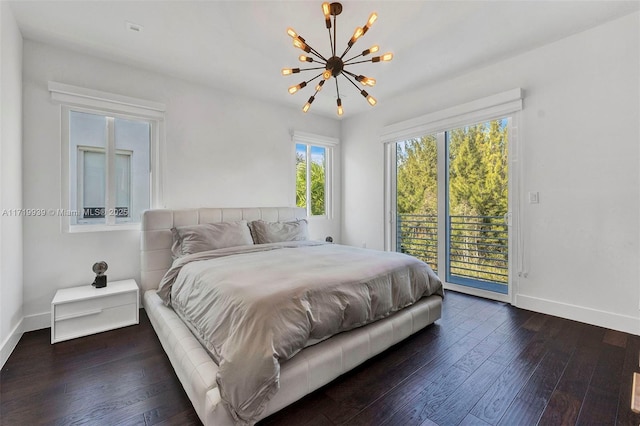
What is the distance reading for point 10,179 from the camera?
86.2 inches

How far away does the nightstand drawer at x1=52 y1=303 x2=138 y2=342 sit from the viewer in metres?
2.34

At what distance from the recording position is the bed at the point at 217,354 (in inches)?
55.2

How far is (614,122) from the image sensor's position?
247cm

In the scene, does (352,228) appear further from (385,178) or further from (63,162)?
(63,162)

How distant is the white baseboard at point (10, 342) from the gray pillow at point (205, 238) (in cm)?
128

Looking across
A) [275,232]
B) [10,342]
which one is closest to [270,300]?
[275,232]

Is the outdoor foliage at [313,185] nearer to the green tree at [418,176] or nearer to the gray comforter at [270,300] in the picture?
the green tree at [418,176]

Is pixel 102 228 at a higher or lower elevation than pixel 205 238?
higher

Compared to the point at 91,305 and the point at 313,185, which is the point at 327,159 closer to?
the point at 313,185

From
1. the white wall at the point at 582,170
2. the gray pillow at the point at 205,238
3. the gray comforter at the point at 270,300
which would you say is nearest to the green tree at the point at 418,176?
the white wall at the point at 582,170

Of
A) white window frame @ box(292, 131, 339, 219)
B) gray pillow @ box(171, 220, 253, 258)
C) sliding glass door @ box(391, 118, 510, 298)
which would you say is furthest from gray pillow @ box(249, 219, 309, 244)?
sliding glass door @ box(391, 118, 510, 298)

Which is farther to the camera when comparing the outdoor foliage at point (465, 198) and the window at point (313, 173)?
the window at point (313, 173)

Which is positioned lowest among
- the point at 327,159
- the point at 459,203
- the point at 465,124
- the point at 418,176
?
the point at 459,203

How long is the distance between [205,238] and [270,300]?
5.49ft
